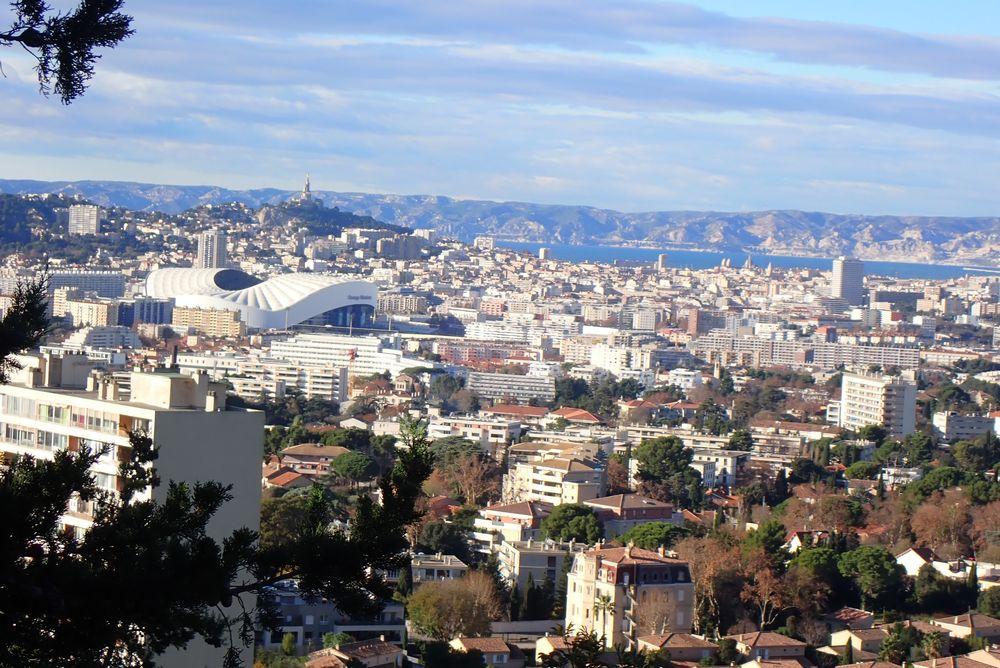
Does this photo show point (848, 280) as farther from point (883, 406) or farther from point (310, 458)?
point (310, 458)

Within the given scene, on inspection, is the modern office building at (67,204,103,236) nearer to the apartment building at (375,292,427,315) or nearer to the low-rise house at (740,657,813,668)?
the apartment building at (375,292,427,315)

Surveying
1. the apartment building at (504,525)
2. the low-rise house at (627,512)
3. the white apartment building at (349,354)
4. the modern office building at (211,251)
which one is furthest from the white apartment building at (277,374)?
the modern office building at (211,251)

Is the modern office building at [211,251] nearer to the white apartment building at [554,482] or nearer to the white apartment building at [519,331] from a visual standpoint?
the white apartment building at [519,331]

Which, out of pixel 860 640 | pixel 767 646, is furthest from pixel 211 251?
pixel 767 646

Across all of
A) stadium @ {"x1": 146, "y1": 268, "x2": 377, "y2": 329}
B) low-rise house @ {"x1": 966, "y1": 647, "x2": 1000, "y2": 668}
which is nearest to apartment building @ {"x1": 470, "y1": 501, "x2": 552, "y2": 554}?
low-rise house @ {"x1": 966, "y1": 647, "x2": 1000, "y2": 668}

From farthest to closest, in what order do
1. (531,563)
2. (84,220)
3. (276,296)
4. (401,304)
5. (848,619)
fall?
(84,220), (401,304), (276,296), (531,563), (848,619)

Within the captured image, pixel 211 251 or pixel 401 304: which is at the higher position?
pixel 211 251
